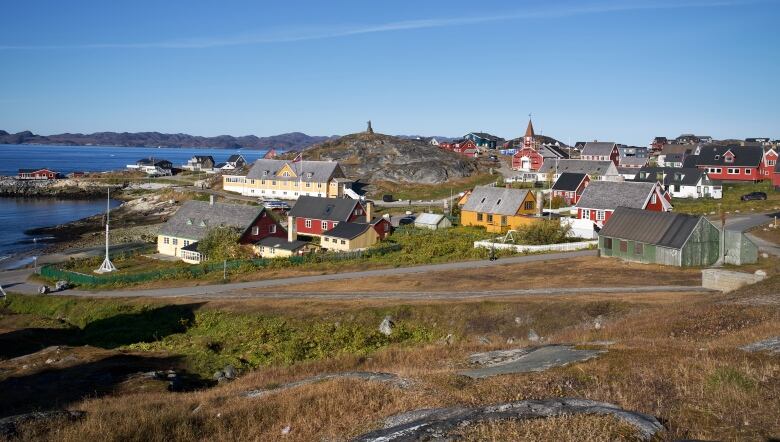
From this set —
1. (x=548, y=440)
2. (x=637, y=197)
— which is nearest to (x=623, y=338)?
(x=548, y=440)

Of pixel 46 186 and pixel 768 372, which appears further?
pixel 46 186

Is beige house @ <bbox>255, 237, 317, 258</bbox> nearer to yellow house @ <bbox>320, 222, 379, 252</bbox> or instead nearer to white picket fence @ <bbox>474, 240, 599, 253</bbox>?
yellow house @ <bbox>320, 222, 379, 252</bbox>

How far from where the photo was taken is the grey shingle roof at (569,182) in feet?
259

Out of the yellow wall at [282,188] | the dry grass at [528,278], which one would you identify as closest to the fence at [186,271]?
the dry grass at [528,278]

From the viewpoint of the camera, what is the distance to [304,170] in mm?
98438

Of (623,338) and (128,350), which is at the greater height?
(623,338)

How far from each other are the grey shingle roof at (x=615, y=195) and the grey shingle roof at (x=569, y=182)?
1600cm

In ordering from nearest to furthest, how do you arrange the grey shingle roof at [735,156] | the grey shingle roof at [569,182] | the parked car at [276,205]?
the grey shingle roof at [569,182] < the parked car at [276,205] < the grey shingle roof at [735,156]

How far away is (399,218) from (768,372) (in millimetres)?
60938

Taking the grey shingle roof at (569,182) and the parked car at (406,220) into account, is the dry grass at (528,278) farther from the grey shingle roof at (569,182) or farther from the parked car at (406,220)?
the grey shingle roof at (569,182)

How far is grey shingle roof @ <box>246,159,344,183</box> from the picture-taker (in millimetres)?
96875

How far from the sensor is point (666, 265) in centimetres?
4303

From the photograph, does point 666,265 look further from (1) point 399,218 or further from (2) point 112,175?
(2) point 112,175

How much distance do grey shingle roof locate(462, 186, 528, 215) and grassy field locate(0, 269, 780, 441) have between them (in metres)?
29.8
